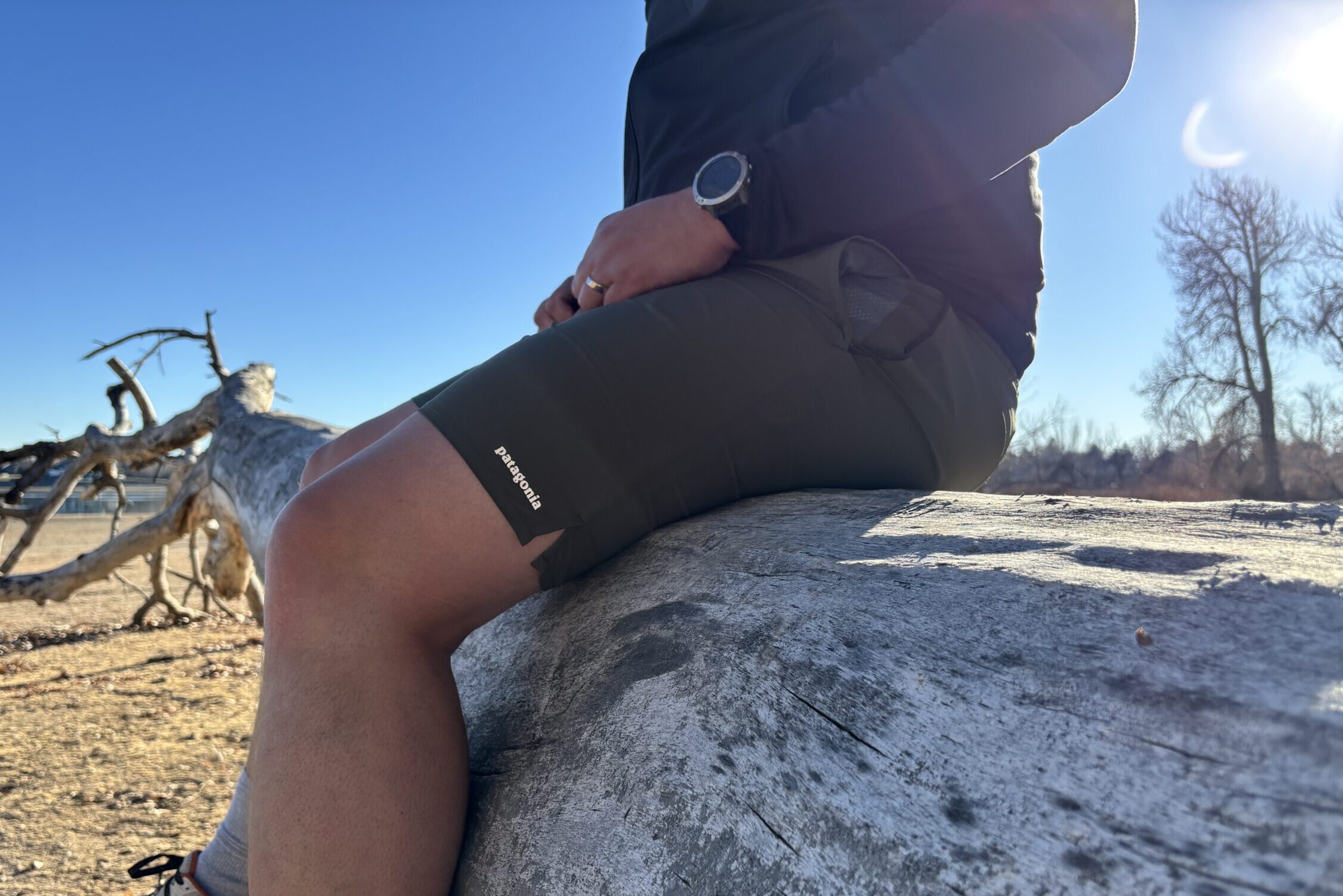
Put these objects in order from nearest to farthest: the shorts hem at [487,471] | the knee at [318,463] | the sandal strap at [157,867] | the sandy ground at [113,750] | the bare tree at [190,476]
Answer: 1. the shorts hem at [487,471]
2. the sandal strap at [157,867]
3. the knee at [318,463]
4. the sandy ground at [113,750]
5. the bare tree at [190,476]

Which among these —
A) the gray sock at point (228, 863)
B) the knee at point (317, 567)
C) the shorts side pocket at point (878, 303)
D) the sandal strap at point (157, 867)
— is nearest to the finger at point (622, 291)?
the shorts side pocket at point (878, 303)

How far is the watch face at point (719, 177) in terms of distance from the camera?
1.29 m

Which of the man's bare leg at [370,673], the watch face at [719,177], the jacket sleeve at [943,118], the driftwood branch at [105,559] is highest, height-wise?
the driftwood branch at [105,559]

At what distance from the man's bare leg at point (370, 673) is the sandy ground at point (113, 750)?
7.48 ft

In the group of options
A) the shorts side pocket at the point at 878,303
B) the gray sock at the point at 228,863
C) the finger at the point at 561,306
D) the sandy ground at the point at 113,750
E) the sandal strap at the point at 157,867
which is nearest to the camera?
the shorts side pocket at the point at 878,303

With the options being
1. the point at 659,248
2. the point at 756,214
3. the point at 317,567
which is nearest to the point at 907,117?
the point at 756,214

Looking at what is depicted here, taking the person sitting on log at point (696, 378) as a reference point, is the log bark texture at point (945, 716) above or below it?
below

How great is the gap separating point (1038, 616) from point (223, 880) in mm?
1536

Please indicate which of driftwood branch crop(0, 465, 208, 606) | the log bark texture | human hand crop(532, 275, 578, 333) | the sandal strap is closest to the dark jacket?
human hand crop(532, 275, 578, 333)

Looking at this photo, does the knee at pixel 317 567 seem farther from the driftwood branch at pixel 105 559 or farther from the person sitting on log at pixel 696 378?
the driftwood branch at pixel 105 559

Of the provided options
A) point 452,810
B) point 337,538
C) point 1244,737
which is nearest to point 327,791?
point 452,810

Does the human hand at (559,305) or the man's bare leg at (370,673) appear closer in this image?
the man's bare leg at (370,673)

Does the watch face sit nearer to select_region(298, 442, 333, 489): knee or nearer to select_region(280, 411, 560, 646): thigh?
select_region(280, 411, 560, 646): thigh

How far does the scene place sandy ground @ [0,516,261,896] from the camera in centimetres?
284
